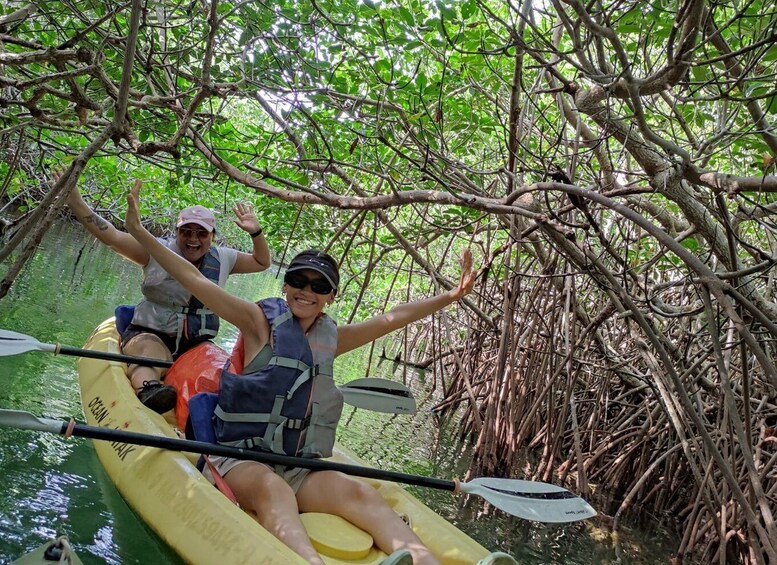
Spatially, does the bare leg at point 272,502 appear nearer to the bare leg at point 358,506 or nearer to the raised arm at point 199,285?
the bare leg at point 358,506

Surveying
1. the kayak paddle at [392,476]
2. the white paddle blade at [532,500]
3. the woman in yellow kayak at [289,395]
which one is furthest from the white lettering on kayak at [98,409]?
the white paddle blade at [532,500]

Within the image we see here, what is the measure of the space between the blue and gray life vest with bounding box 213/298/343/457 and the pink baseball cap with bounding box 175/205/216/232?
1.36 meters

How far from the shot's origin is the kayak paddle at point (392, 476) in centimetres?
254

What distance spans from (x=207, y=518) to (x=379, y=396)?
139 cm

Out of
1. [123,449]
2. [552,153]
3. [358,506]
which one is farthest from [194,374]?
[552,153]

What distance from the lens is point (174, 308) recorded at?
164 inches

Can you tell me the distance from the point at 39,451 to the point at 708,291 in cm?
327

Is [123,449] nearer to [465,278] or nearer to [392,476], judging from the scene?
[392,476]

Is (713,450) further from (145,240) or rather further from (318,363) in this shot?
(145,240)

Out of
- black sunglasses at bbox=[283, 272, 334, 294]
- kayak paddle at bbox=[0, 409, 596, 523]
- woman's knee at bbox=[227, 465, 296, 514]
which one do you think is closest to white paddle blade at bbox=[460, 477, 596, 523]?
kayak paddle at bbox=[0, 409, 596, 523]

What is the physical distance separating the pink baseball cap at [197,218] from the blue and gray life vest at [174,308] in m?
0.22

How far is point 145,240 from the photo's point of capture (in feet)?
8.99

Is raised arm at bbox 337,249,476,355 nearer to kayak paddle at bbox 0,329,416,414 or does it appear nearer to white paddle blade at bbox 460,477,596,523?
kayak paddle at bbox 0,329,416,414

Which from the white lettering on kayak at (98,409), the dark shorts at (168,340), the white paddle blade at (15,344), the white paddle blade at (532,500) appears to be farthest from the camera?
the dark shorts at (168,340)
